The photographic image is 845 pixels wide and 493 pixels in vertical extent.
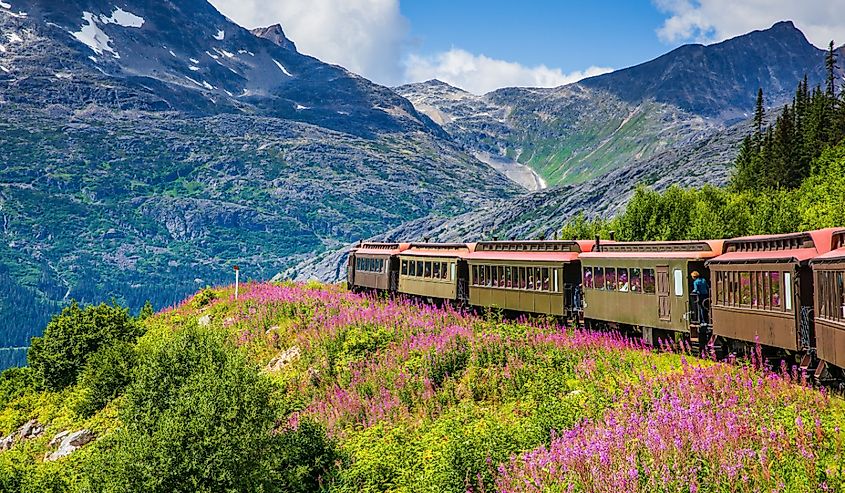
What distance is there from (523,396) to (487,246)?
56.0 ft

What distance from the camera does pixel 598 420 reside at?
11.7 metres

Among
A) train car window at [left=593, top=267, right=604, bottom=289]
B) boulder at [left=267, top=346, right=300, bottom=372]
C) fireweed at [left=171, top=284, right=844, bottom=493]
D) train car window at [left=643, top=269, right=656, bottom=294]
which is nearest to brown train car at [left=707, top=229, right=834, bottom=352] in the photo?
fireweed at [left=171, top=284, right=844, bottom=493]

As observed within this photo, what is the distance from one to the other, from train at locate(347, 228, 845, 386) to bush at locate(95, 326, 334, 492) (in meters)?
9.51

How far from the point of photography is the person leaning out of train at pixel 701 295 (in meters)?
19.8

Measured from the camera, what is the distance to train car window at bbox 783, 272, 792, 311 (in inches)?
612

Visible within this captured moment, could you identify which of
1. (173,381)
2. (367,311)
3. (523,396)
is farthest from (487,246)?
(173,381)

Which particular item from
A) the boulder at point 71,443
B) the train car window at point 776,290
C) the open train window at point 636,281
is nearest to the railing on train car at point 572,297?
the open train window at point 636,281

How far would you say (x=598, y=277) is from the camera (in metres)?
24.0

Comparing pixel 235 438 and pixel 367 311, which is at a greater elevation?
pixel 367 311

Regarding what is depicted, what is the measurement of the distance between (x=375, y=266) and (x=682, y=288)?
25.5m

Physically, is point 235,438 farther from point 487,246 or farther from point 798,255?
point 487,246

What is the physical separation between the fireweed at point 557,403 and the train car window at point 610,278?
2146mm

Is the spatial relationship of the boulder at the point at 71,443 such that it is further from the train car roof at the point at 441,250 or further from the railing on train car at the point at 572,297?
the train car roof at the point at 441,250

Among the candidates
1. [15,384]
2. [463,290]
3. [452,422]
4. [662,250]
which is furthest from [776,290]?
[15,384]
